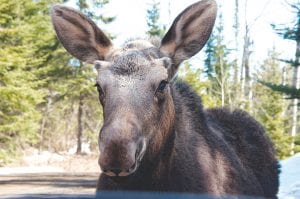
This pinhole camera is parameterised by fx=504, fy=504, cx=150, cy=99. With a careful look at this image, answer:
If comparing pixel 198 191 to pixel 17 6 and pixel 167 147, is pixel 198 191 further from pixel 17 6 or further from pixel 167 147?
pixel 17 6

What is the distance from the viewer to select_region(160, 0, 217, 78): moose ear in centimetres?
412

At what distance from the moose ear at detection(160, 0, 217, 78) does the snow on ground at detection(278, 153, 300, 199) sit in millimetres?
5255

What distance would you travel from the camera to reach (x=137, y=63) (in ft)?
12.0

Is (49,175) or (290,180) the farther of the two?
(49,175)

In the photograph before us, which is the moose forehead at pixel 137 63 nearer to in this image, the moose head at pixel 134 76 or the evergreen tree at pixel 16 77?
the moose head at pixel 134 76

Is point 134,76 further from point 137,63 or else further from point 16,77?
point 16,77

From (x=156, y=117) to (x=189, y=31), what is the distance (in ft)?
3.40

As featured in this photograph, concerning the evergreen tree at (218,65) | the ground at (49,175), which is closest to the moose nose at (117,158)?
the ground at (49,175)

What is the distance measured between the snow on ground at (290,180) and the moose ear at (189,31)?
5.26m

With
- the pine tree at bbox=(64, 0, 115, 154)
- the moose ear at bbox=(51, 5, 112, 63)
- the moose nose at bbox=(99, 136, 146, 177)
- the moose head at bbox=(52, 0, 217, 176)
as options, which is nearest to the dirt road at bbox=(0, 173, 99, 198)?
the moose ear at bbox=(51, 5, 112, 63)

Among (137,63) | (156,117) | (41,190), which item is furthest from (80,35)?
(41,190)

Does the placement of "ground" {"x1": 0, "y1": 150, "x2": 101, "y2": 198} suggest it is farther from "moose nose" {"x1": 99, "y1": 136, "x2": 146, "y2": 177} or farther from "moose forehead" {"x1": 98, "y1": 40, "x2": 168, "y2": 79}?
"moose nose" {"x1": 99, "y1": 136, "x2": 146, "y2": 177}

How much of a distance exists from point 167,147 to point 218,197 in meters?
0.67

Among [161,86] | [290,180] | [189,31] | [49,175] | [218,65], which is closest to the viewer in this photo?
[161,86]
